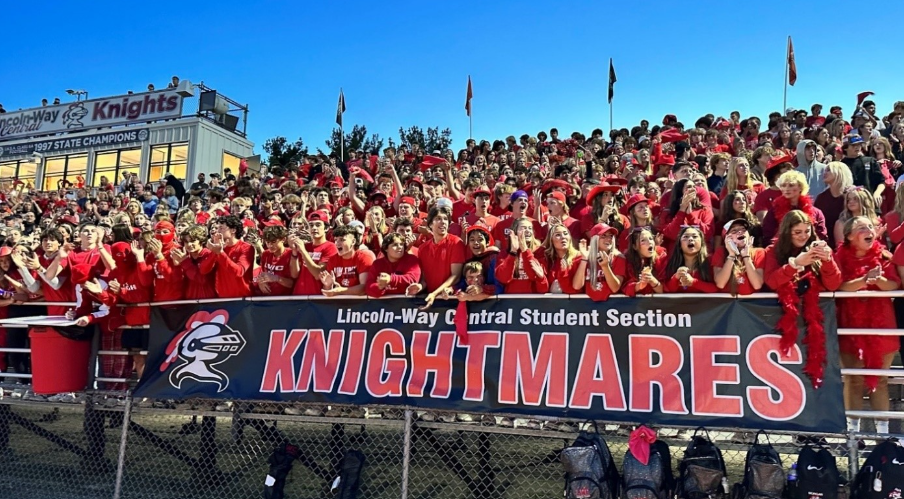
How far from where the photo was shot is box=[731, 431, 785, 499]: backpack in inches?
157

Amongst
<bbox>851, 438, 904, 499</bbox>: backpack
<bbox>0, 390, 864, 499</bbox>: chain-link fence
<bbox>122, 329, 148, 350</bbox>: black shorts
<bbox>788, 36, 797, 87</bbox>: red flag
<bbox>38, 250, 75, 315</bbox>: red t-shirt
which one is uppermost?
<bbox>788, 36, 797, 87</bbox>: red flag

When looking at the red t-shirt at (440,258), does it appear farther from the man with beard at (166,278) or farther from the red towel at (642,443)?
the man with beard at (166,278)

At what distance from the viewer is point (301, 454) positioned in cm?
564

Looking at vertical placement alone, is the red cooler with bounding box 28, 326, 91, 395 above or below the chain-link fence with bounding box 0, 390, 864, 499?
above

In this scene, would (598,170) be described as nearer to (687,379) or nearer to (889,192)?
(889,192)

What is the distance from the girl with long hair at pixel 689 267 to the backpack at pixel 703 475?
96cm

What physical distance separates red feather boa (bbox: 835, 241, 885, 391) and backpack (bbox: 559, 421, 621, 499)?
1824 millimetres

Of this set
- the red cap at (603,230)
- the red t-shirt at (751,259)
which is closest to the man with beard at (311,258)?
the red cap at (603,230)

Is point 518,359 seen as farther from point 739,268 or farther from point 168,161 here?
point 168,161

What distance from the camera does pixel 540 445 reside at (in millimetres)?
6672

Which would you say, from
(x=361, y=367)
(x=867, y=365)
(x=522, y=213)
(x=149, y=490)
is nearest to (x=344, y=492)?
(x=361, y=367)

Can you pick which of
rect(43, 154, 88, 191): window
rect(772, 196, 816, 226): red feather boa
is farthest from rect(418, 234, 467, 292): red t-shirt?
rect(43, 154, 88, 191): window

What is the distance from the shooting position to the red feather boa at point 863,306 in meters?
4.16

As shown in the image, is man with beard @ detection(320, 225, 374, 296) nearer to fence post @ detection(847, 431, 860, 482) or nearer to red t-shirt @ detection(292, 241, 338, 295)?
red t-shirt @ detection(292, 241, 338, 295)
